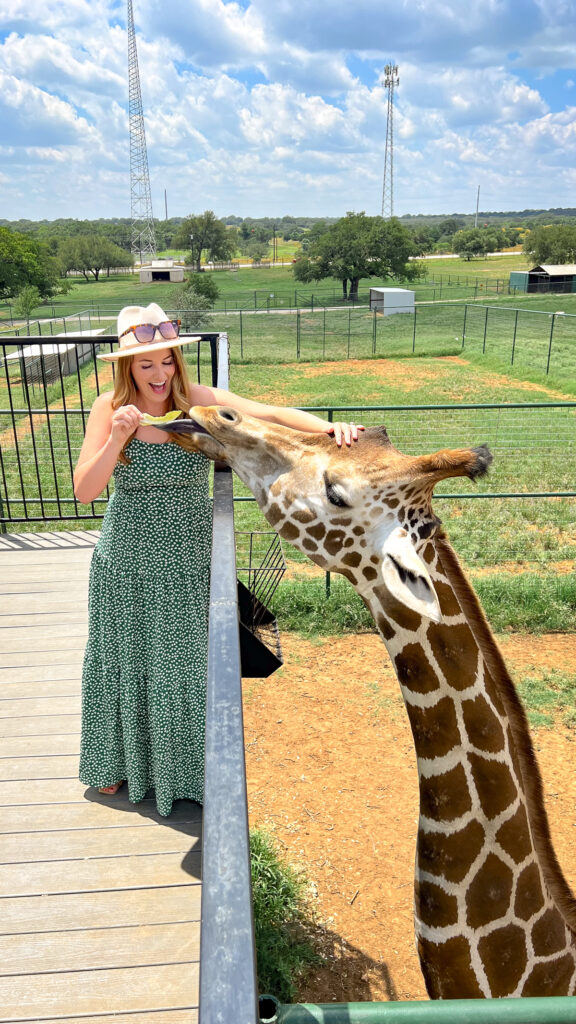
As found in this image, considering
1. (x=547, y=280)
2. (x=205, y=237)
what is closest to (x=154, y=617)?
(x=547, y=280)

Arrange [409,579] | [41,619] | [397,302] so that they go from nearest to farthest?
1. [409,579]
2. [41,619]
3. [397,302]

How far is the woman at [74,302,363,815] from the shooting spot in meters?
2.69

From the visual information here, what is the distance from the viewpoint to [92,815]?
112 inches

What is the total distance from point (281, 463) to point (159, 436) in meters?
0.60

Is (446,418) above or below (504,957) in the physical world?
below

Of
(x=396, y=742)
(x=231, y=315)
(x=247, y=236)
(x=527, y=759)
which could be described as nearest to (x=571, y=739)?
(x=396, y=742)

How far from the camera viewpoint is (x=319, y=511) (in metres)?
2.21

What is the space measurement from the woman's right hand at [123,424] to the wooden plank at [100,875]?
4.86 feet

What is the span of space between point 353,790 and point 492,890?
2.83 m

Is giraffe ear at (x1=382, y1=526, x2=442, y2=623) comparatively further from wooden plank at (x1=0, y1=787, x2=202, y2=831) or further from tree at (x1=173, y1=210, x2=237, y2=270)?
tree at (x1=173, y1=210, x2=237, y2=270)

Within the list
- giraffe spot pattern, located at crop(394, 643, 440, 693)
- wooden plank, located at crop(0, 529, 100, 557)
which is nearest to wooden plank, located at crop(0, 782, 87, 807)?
giraffe spot pattern, located at crop(394, 643, 440, 693)

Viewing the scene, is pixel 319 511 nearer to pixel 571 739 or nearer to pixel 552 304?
pixel 571 739

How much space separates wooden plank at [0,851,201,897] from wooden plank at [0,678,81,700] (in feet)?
3.55

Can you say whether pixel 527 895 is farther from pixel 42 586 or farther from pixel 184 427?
pixel 42 586
